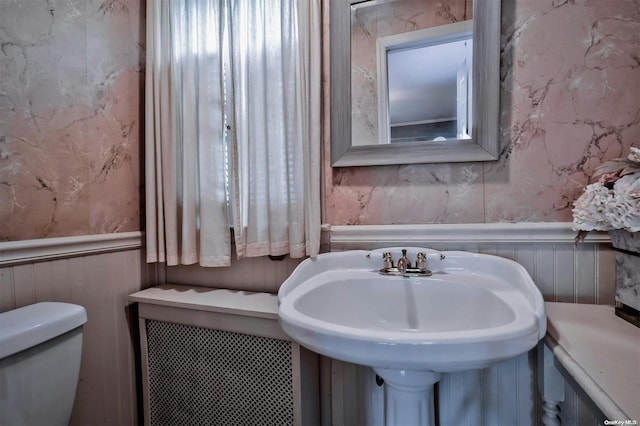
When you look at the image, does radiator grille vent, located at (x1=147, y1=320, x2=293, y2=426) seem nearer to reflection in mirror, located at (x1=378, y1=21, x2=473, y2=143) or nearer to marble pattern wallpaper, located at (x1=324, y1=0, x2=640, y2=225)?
marble pattern wallpaper, located at (x1=324, y1=0, x2=640, y2=225)

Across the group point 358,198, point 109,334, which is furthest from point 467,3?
point 109,334

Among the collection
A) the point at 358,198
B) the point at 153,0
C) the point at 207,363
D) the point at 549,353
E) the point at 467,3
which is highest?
the point at 153,0

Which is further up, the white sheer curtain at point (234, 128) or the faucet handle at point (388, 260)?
the white sheer curtain at point (234, 128)

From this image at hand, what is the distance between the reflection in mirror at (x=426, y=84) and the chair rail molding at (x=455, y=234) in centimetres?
28

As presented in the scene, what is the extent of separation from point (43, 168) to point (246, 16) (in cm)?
77

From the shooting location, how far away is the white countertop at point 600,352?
43 centimetres

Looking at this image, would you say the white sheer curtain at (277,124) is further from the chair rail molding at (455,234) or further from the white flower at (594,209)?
the white flower at (594,209)

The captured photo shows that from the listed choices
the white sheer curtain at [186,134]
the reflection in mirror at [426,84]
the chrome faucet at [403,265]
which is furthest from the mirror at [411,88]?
the white sheer curtain at [186,134]

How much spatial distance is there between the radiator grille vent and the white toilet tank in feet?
1.01

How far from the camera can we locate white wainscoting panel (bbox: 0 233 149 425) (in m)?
0.80

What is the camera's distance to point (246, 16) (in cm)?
96

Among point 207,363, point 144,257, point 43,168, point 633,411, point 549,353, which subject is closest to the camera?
point 633,411

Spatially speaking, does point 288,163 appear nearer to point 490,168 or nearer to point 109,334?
point 490,168

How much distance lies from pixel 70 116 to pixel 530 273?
1468 millimetres
